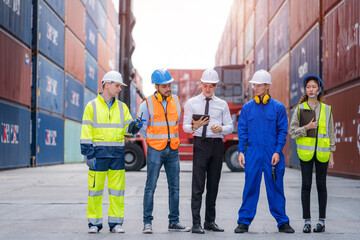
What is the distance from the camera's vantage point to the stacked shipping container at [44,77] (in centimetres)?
1723

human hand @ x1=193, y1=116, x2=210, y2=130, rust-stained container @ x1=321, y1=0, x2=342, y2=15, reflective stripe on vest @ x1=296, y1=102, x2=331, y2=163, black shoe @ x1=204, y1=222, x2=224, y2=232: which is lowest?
black shoe @ x1=204, y1=222, x2=224, y2=232

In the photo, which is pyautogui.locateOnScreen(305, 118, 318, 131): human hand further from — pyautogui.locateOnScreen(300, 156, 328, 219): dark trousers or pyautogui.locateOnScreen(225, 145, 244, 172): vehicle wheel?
pyautogui.locateOnScreen(225, 145, 244, 172): vehicle wheel

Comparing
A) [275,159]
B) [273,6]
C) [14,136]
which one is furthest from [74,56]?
[275,159]

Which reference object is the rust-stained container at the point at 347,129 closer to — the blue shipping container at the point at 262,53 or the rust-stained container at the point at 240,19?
the blue shipping container at the point at 262,53

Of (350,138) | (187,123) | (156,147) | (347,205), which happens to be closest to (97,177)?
(156,147)

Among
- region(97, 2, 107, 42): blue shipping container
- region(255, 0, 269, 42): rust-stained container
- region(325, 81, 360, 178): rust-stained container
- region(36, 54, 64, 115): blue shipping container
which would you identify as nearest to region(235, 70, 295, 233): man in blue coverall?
region(325, 81, 360, 178): rust-stained container

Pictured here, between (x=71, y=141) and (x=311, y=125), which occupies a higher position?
(x=311, y=125)

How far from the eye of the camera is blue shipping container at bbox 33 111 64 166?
20.5 meters

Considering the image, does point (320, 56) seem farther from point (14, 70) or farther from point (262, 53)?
point (262, 53)

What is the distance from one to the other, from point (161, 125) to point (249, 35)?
91.6ft

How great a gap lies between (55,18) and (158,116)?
1930 cm

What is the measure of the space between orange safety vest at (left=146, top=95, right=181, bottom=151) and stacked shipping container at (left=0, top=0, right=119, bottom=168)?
1242 cm

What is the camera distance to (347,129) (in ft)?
44.5

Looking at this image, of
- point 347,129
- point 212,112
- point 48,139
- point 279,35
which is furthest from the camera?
point 279,35
